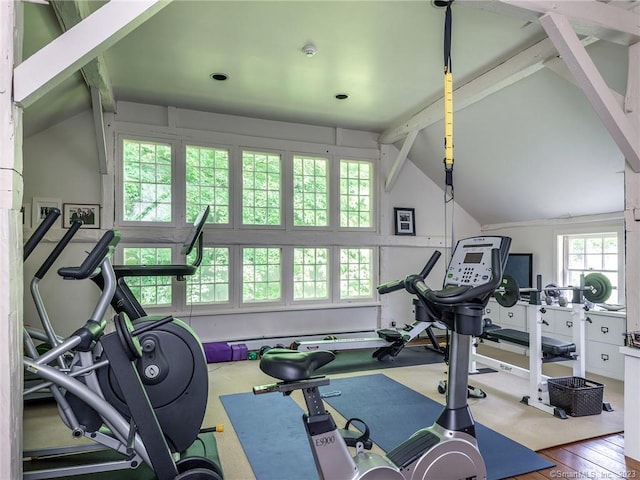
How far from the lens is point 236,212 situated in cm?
542

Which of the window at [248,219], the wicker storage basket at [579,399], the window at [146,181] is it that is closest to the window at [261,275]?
the window at [248,219]

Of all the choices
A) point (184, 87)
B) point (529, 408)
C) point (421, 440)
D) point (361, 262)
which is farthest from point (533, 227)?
point (184, 87)

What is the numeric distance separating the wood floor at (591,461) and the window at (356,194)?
3981 millimetres

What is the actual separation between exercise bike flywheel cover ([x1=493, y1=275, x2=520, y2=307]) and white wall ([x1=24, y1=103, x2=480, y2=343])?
8.47ft

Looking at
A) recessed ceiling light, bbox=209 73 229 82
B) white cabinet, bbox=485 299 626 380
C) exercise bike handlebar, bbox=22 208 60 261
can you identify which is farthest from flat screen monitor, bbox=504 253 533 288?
exercise bike handlebar, bbox=22 208 60 261

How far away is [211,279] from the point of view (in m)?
5.30

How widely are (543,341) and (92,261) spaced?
3.68 meters

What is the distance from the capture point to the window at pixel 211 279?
520 centimetres

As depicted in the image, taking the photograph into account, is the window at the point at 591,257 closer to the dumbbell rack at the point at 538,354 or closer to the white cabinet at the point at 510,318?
the white cabinet at the point at 510,318

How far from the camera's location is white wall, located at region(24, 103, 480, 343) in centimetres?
455

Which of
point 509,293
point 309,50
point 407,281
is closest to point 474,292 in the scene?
point 407,281

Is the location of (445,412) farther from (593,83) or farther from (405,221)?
(405,221)

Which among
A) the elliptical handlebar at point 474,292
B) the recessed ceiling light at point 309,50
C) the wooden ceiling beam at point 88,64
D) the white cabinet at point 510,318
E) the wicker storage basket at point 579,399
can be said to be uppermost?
the recessed ceiling light at point 309,50

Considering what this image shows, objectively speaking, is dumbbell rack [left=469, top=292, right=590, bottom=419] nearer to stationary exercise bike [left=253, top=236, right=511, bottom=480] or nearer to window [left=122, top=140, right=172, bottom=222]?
stationary exercise bike [left=253, top=236, right=511, bottom=480]
